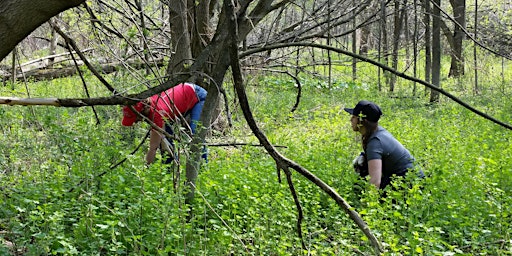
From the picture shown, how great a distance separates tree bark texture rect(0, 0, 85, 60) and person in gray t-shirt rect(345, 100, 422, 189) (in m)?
3.26

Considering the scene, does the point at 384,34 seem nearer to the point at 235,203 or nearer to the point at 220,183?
the point at 220,183

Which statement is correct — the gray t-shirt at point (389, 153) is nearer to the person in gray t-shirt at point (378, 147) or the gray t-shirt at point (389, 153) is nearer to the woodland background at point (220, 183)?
the person in gray t-shirt at point (378, 147)

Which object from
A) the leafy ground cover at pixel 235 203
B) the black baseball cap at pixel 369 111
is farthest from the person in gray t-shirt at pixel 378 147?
the leafy ground cover at pixel 235 203

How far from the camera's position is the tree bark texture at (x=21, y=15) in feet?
6.80

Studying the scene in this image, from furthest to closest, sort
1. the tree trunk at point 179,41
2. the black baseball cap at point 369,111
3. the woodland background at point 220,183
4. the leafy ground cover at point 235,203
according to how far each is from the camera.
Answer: the tree trunk at point 179,41 → the black baseball cap at point 369,111 → the leafy ground cover at point 235,203 → the woodland background at point 220,183

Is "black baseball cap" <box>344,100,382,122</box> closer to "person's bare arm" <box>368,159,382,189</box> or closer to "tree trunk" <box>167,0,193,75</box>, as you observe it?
"person's bare arm" <box>368,159,382,189</box>

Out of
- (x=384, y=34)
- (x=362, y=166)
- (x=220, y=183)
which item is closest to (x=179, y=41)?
(x=220, y=183)

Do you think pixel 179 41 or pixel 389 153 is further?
pixel 179 41

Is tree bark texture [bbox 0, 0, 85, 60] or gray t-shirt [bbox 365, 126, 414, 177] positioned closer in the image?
tree bark texture [bbox 0, 0, 85, 60]

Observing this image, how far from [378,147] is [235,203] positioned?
155 centimetres

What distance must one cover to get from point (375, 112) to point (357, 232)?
1.72 m

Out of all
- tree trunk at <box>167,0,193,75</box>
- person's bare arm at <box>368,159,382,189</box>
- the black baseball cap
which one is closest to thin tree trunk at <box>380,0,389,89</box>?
the black baseball cap

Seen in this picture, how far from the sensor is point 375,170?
15.9 feet

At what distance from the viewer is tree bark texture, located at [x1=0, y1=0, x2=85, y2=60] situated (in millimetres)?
2072
